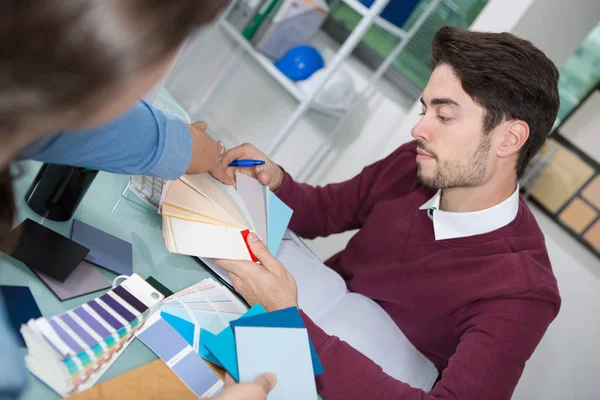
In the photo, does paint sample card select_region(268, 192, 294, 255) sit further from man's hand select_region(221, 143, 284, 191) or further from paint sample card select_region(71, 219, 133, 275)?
paint sample card select_region(71, 219, 133, 275)

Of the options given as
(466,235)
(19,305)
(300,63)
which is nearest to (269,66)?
(300,63)

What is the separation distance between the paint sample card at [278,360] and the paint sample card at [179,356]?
0.16 feet

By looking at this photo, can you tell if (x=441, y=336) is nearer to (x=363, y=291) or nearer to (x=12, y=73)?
(x=363, y=291)

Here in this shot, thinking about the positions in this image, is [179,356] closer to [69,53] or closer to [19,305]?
[19,305]

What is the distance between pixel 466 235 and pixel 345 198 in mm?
388

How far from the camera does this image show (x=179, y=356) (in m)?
0.71

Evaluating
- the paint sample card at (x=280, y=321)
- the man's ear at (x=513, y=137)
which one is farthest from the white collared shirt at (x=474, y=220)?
the paint sample card at (x=280, y=321)

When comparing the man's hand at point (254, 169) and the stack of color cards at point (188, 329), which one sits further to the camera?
the man's hand at point (254, 169)

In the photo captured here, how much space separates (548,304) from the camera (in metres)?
1.06

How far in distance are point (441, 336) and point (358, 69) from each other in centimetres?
143

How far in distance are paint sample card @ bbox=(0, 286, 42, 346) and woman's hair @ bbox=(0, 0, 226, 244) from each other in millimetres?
376

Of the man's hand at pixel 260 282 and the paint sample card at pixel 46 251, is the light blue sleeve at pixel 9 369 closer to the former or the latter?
the paint sample card at pixel 46 251

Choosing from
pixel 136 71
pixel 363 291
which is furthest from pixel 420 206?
pixel 136 71

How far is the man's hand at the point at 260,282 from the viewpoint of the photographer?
88 cm
